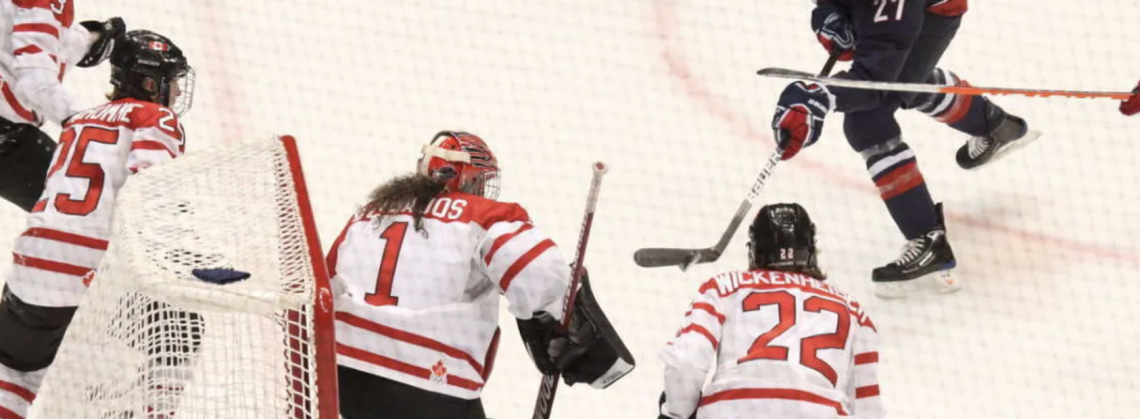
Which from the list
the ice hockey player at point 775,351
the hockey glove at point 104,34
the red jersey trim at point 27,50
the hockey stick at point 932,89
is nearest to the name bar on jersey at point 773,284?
the ice hockey player at point 775,351

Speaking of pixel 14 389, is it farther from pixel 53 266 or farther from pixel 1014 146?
pixel 1014 146

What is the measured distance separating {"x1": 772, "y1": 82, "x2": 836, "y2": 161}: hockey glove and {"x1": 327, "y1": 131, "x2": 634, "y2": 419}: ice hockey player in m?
1.11

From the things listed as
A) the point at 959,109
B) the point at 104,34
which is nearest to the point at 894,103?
the point at 959,109

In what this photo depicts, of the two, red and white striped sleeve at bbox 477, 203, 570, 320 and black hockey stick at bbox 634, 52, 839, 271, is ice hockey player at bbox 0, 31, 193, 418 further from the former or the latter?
black hockey stick at bbox 634, 52, 839, 271

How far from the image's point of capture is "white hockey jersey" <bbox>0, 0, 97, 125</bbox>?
128 inches

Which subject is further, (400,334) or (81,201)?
(81,201)

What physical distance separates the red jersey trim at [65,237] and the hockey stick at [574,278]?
1.02 metres

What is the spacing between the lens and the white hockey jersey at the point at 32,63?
3256mm

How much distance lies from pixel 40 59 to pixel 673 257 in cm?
160

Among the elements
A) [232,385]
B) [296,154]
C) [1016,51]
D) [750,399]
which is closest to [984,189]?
[1016,51]

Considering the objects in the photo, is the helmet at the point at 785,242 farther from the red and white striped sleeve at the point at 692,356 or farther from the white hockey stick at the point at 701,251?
the white hockey stick at the point at 701,251

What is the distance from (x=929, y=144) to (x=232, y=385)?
320 cm

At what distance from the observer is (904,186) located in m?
3.86

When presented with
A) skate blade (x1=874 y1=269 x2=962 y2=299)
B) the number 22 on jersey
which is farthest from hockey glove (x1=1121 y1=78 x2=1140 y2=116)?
the number 22 on jersey
